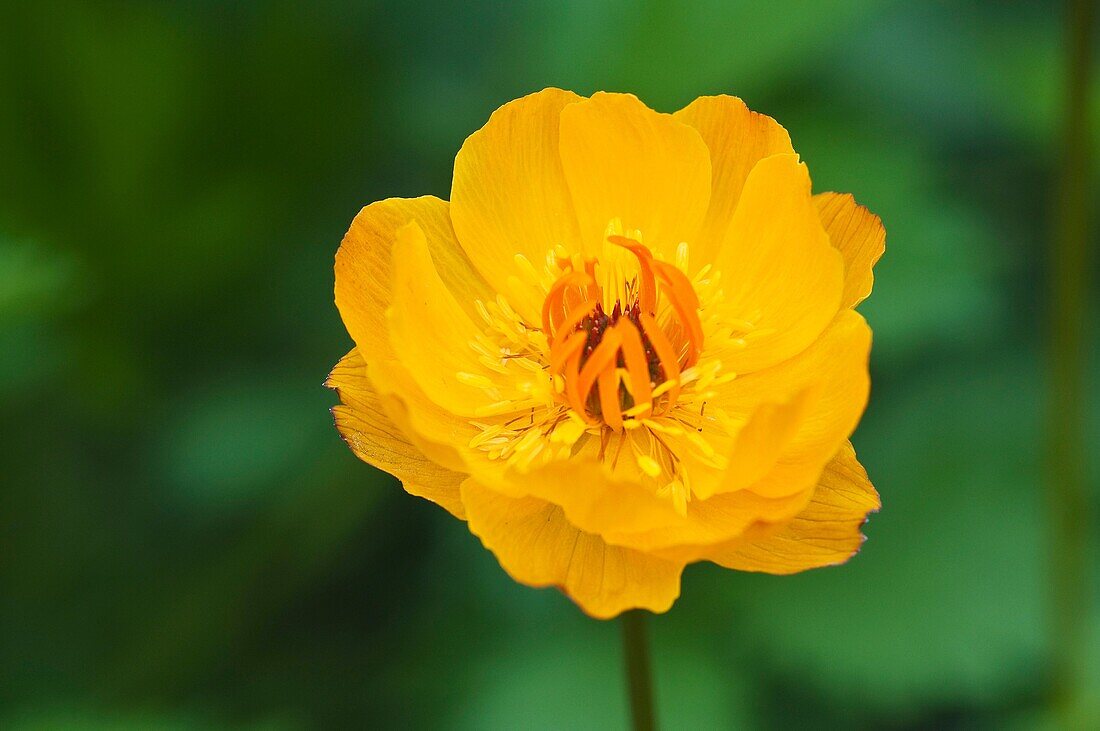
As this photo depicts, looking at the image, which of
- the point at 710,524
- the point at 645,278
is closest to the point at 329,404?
the point at 645,278

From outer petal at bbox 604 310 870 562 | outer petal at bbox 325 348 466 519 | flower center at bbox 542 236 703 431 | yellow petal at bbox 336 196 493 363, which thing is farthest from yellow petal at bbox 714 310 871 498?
yellow petal at bbox 336 196 493 363

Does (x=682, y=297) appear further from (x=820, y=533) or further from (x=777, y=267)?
(x=820, y=533)

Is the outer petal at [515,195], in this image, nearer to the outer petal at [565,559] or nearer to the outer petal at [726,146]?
the outer petal at [726,146]

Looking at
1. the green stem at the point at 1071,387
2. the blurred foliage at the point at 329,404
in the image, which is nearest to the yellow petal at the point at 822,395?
the green stem at the point at 1071,387

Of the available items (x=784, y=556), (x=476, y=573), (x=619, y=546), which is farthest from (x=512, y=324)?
(x=476, y=573)

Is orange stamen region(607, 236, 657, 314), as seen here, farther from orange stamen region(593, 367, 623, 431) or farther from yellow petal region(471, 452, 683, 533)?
yellow petal region(471, 452, 683, 533)
